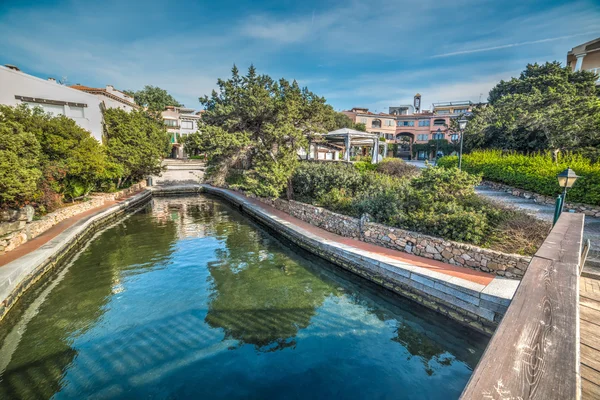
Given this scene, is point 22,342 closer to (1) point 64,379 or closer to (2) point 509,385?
(1) point 64,379

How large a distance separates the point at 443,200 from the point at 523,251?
8.86 feet

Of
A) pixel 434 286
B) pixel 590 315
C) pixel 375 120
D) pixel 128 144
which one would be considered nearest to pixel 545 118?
pixel 434 286

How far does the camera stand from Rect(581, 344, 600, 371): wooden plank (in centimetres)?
204

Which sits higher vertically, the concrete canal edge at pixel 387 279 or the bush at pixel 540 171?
the bush at pixel 540 171

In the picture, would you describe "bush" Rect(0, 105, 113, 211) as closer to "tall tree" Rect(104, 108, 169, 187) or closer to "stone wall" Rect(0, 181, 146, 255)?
"stone wall" Rect(0, 181, 146, 255)

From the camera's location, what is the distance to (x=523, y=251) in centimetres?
698

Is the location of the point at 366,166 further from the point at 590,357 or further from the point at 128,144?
the point at 128,144

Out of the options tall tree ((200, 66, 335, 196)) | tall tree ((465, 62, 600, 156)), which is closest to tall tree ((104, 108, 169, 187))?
tall tree ((200, 66, 335, 196))

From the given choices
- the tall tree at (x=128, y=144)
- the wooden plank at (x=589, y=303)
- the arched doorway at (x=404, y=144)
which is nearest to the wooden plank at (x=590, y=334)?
the wooden plank at (x=589, y=303)

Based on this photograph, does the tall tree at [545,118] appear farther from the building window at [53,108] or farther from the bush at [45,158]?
the building window at [53,108]

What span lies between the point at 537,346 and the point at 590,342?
163 cm

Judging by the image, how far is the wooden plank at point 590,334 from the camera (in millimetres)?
2262

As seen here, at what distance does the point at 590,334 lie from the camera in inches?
94.6

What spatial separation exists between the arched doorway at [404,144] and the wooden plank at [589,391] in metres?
44.9
